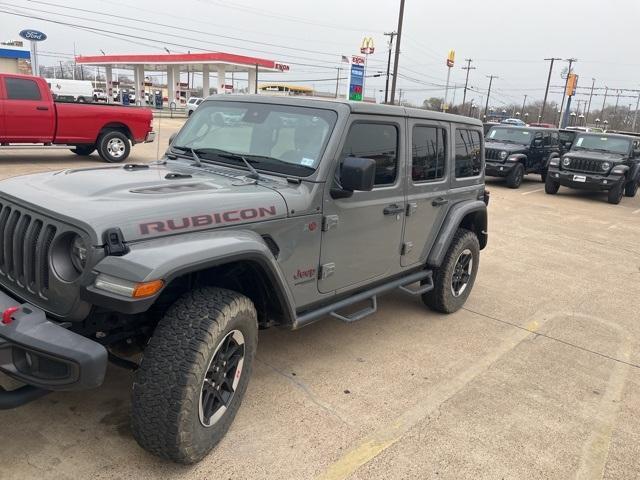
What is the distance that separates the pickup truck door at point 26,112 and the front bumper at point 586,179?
12.9 meters

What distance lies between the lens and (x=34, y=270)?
2.56 meters

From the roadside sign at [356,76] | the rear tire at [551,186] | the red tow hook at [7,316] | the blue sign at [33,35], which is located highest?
the blue sign at [33,35]

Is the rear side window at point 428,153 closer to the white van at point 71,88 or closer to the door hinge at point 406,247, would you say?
the door hinge at point 406,247

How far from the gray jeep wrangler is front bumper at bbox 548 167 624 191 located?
11.3 meters

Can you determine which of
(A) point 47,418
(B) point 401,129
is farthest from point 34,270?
(B) point 401,129

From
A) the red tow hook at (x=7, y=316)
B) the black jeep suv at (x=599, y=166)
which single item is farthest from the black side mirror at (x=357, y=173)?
the black jeep suv at (x=599, y=166)

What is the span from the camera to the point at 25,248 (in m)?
2.56

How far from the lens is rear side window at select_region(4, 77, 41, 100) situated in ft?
36.4

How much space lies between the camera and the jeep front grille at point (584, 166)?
13902mm

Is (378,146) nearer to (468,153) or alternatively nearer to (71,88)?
(468,153)

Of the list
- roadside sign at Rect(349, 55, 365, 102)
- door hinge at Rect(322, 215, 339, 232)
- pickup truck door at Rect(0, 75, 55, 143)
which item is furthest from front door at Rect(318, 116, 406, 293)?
roadside sign at Rect(349, 55, 365, 102)

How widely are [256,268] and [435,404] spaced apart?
159cm

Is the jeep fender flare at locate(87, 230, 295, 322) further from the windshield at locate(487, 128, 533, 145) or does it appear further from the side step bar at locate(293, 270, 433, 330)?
the windshield at locate(487, 128, 533, 145)

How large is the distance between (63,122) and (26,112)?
0.80 metres
